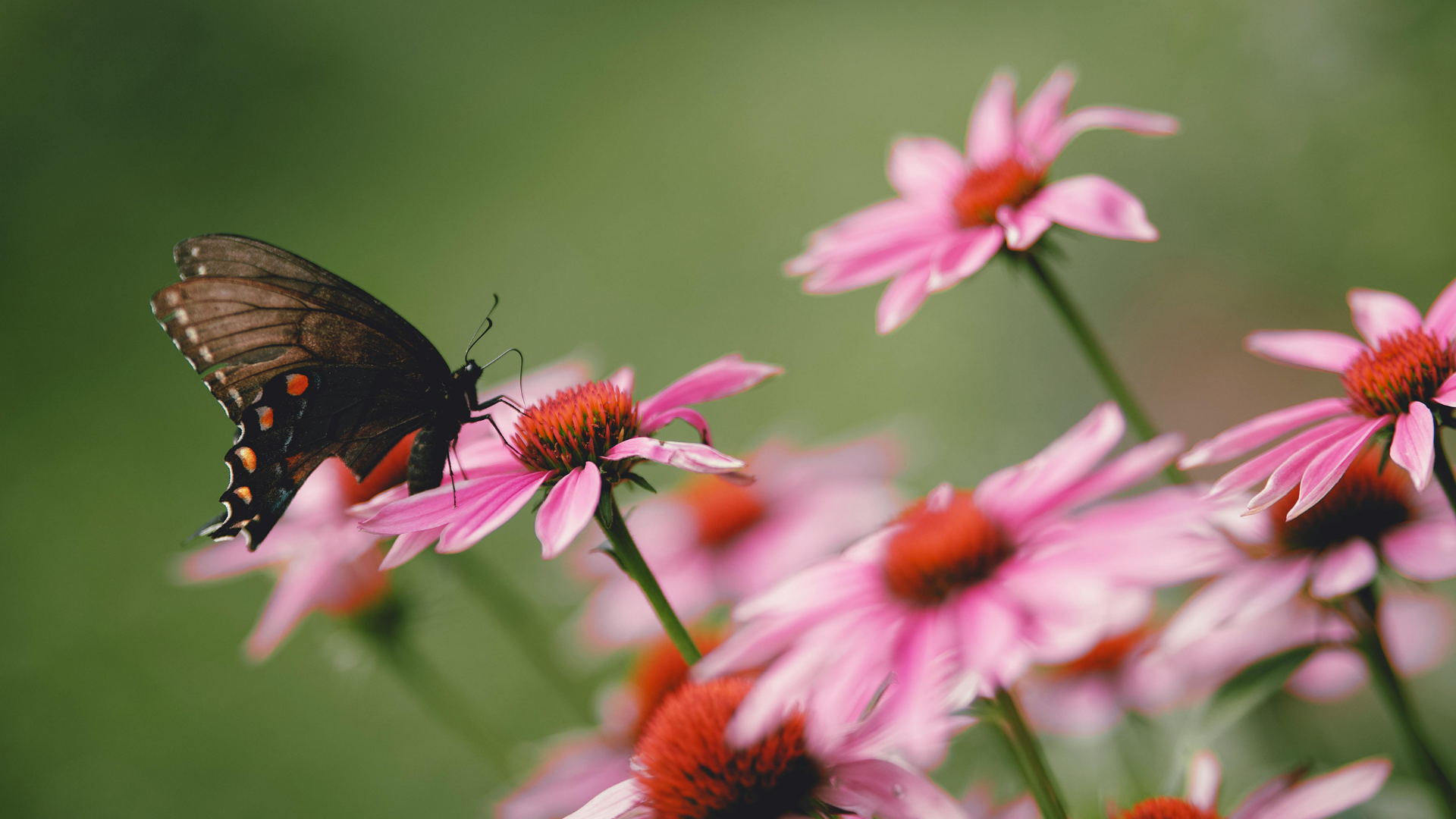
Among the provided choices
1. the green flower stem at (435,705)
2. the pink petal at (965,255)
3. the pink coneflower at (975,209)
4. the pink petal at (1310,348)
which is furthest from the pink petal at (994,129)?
the green flower stem at (435,705)

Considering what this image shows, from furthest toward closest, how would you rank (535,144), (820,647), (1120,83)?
(535,144) < (1120,83) < (820,647)

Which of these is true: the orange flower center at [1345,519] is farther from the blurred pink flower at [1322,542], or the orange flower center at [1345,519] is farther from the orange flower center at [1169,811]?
the orange flower center at [1169,811]

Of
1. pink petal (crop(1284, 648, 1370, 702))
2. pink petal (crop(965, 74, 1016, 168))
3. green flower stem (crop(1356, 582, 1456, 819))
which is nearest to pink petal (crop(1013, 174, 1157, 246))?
pink petal (crop(965, 74, 1016, 168))

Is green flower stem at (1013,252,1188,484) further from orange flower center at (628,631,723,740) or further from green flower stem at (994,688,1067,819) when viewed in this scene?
orange flower center at (628,631,723,740)

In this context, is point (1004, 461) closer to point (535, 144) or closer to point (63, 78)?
point (535, 144)

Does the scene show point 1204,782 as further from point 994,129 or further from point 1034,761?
point 994,129

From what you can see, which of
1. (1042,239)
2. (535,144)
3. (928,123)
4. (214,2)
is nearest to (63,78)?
(214,2)
